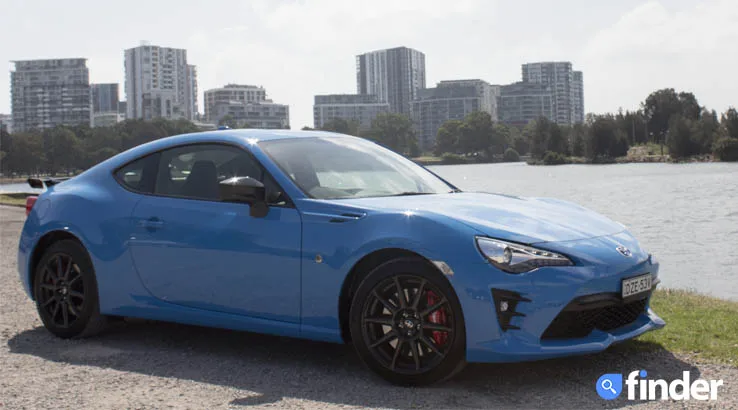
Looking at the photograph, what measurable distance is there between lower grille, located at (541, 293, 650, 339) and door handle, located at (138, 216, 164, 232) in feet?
8.48

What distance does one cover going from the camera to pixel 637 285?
15.9 feet

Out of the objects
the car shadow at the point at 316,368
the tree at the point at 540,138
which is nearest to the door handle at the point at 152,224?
the car shadow at the point at 316,368

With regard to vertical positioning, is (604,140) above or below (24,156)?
above

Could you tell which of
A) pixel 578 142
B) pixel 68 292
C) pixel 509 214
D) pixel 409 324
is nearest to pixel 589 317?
pixel 509 214

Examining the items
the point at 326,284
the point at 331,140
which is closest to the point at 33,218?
the point at 331,140

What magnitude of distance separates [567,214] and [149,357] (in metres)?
2.77

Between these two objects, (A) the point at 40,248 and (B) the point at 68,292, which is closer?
(B) the point at 68,292

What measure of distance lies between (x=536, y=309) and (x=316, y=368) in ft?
4.80

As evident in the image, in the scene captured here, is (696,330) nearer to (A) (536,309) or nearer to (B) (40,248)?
(A) (536,309)

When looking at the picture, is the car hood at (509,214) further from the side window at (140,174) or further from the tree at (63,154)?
the tree at (63,154)

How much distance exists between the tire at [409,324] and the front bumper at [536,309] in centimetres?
10

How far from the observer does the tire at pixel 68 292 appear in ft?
20.3

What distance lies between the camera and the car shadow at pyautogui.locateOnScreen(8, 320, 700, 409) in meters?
4.51

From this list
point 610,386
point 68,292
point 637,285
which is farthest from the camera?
point 68,292
